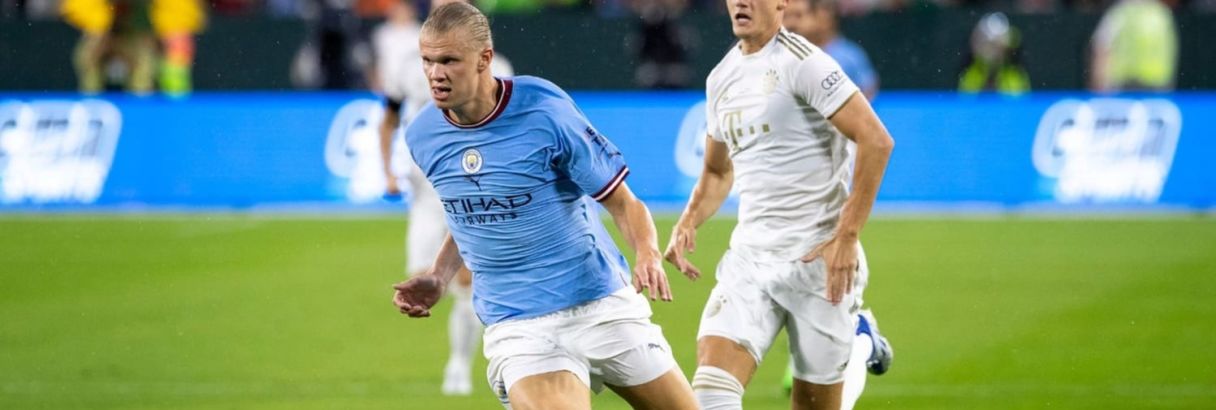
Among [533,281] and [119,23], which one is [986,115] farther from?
[533,281]

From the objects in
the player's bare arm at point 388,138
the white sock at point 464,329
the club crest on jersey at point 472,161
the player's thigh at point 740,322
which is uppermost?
the club crest on jersey at point 472,161

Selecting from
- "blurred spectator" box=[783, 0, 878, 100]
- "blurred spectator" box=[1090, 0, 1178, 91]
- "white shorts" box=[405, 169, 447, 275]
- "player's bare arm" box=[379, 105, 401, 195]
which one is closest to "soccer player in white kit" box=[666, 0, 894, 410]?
"blurred spectator" box=[783, 0, 878, 100]

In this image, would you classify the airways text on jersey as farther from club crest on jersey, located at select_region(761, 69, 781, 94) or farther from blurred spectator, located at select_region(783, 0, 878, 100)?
blurred spectator, located at select_region(783, 0, 878, 100)

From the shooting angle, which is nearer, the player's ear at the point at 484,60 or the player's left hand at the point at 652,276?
the player's left hand at the point at 652,276

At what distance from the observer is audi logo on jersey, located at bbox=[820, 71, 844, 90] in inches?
258

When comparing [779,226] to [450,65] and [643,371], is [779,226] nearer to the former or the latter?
[643,371]

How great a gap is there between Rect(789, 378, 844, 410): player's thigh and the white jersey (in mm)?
517

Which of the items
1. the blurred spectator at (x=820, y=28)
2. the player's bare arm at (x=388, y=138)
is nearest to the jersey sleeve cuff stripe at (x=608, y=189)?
the blurred spectator at (x=820, y=28)

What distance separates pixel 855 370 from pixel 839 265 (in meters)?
0.81

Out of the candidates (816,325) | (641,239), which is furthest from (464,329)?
(641,239)

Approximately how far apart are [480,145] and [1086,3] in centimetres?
1947

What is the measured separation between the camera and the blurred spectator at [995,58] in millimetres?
22906

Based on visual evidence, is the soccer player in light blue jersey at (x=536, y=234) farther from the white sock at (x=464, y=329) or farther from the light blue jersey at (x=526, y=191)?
the white sock at (x=464, y=329)

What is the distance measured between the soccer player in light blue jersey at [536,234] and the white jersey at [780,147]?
0.92 metres
